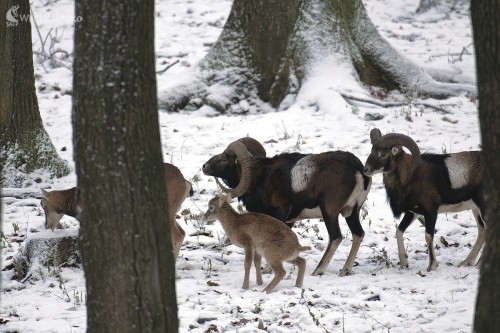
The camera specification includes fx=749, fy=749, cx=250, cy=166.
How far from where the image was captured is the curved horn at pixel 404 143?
28.6ft

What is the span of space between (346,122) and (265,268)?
4559 mm

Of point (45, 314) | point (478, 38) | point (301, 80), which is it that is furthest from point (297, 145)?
point (478, 38)

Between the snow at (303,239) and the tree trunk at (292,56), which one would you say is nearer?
the snow at (303,239)

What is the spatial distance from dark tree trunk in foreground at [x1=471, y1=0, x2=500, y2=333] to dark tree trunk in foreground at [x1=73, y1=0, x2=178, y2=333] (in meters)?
1.85

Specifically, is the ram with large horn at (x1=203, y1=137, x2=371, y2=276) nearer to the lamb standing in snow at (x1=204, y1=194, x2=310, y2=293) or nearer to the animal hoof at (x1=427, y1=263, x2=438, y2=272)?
the lamb standing in snow at (x1=204, y1=194, x2=310, y2=293)

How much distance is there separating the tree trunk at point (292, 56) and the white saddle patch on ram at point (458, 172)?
5.07 m

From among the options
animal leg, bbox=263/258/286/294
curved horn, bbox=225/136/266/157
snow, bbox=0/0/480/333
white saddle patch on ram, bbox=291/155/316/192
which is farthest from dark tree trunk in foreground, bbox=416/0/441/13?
animal leg, bbox=263/258/286/294

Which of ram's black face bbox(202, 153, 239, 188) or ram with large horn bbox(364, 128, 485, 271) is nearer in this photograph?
ram with large horn bbox(364, 128, 485, 271)

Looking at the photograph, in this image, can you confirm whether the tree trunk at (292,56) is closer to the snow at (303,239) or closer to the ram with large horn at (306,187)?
the snow at (303,239)

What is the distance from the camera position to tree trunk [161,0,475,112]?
13.9 m

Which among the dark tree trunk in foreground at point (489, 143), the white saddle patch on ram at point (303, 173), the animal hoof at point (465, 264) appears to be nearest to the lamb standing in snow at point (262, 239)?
the white saddle patch on ram at point (303, 173)

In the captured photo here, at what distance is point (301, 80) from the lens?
13.8 metres

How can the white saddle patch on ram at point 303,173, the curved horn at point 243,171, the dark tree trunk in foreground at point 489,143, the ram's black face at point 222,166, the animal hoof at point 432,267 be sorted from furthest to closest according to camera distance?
1. the ram's black face at point 222,166
2. the curved horn at point 243,171
3. the white saddle patch on ram at point 303,173
4. the animal hoof at point 432,267
5. the dark tree trunk in foreground at point 489,143

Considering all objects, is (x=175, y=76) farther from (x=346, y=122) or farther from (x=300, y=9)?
(x=346, y=122)
